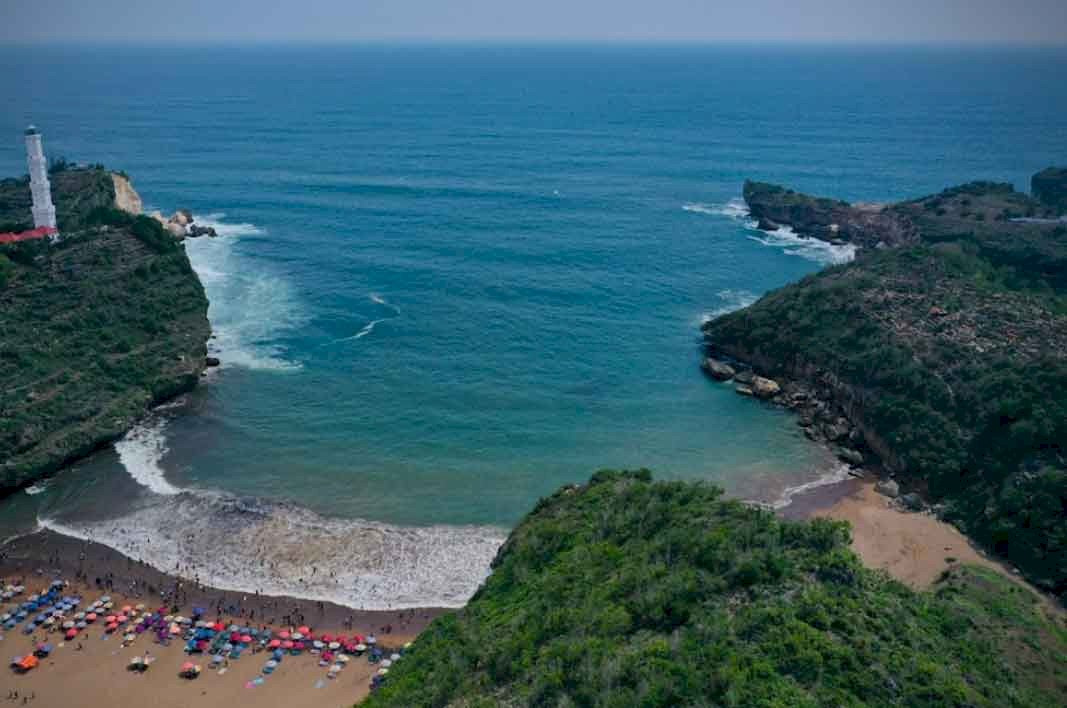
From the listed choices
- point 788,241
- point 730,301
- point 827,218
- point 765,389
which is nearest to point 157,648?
point 765,389

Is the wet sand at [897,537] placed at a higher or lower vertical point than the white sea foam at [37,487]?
lower

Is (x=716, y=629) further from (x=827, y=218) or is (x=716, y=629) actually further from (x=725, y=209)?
(x=725, y=209)

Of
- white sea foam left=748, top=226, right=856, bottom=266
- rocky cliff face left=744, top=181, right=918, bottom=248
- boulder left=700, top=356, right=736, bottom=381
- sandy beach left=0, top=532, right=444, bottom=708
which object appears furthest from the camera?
rocky cliff face left=744, top=181, right=918, bottom=248

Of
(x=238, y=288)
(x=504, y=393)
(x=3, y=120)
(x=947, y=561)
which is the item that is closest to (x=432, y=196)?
(x=238, y=288)

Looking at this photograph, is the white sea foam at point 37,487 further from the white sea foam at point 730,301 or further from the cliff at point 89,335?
the white sea foam at point 730,301

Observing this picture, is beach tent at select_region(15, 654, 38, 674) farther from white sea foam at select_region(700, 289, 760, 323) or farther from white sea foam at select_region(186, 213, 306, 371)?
white sea foam at select_region(700, 289, 760, 323)

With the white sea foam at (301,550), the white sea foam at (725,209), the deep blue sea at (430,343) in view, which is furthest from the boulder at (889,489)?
the white sea foam at (725,209)

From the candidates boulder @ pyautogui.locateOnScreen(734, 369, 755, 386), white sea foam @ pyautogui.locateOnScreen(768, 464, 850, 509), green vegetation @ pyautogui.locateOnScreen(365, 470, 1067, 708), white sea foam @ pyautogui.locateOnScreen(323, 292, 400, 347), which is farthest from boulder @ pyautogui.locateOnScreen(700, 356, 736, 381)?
white sea foam @ pyautogui.locateOnScreen(323, 292, 400, 347)
